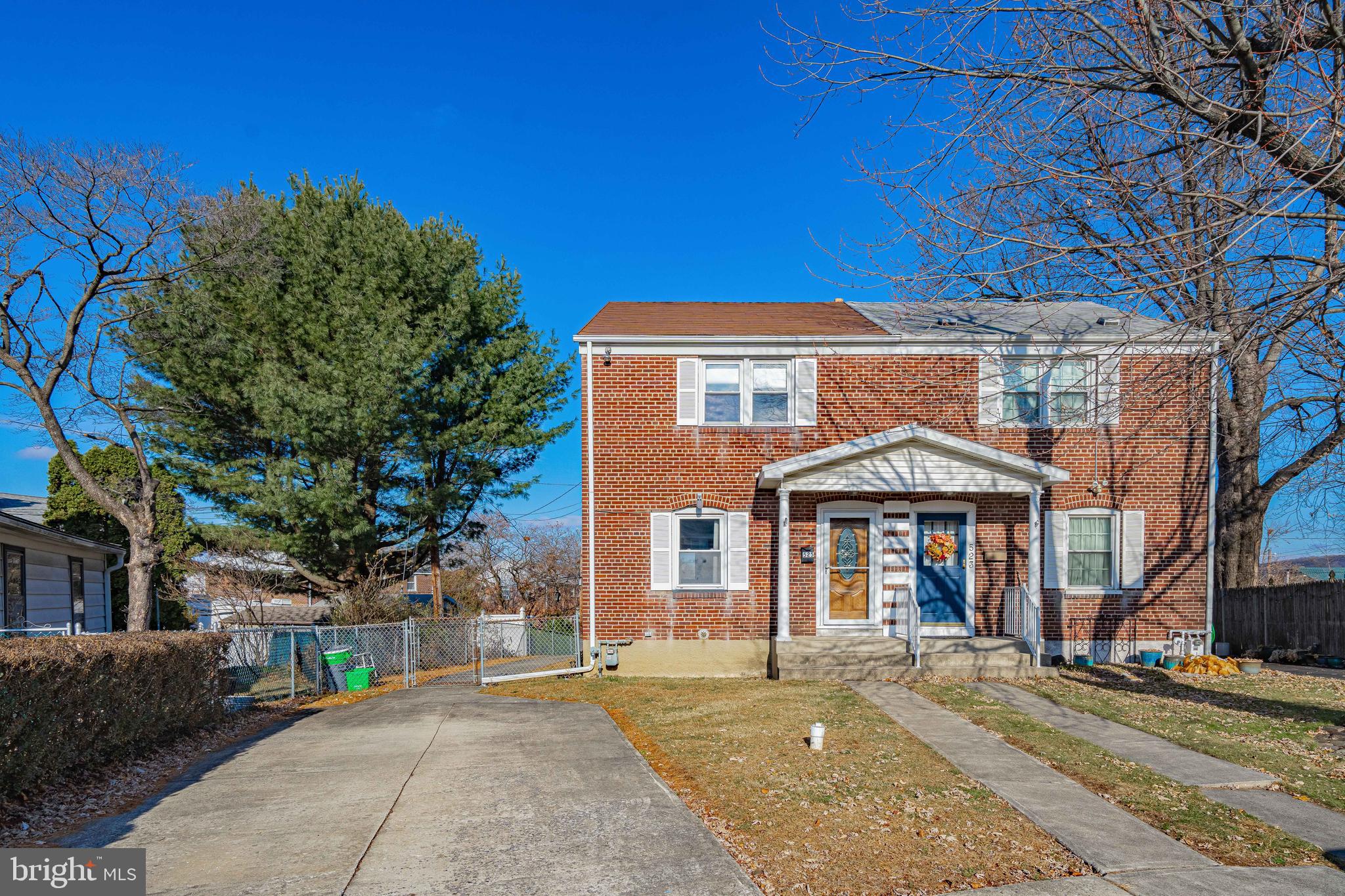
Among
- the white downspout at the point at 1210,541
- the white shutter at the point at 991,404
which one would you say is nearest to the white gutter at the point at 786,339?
the white shutter at the point at 991,404

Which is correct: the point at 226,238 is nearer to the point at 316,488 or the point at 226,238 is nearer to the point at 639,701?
the point at 316,488

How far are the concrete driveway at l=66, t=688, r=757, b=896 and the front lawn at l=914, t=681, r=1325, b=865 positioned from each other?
10.8 feet

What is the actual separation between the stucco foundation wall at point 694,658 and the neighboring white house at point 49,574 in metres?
9.99

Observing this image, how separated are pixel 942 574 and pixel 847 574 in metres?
1.62

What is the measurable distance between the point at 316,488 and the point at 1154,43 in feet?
52.5

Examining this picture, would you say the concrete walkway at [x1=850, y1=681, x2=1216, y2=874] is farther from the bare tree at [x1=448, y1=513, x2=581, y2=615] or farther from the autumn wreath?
the bare tree at [x1=448, y1=513, x2=581, y2=615]

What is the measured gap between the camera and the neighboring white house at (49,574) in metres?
14.7

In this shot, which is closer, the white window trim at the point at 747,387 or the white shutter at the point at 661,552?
the white shutter at the point at 661,552

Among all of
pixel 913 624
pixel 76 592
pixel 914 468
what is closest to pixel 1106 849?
pixel 913 624

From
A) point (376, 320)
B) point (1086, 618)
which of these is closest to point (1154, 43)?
point (1086, 618)

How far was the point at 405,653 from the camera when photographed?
15.1m

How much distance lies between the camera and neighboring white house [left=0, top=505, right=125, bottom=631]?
48.3ft

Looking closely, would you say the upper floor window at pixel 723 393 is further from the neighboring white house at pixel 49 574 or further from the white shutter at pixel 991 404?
the neighboring white house at pixel 49 574

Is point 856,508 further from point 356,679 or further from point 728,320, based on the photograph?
point 356,679
